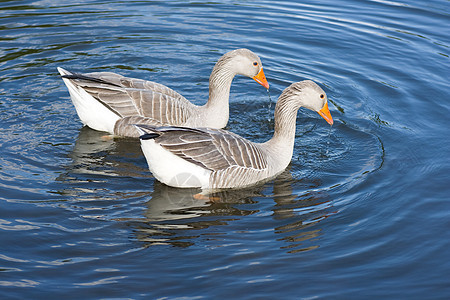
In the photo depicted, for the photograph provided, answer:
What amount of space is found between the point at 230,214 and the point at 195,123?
261 cm

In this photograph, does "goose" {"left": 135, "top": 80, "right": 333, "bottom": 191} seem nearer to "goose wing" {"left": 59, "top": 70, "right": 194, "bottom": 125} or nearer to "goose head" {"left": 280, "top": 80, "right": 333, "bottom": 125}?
"goose head" {"left": 280, "top": 80, "right": 333, "bottom": 125}

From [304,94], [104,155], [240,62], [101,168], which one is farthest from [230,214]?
[240,62]

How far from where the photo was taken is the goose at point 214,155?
25.1 ft

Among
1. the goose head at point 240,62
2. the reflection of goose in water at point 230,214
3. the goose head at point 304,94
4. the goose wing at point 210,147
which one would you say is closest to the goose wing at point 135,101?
the goose head at point 240,62

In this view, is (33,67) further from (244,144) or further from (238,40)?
(244,144)

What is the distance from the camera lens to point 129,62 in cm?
1190

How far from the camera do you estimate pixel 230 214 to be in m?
7.28

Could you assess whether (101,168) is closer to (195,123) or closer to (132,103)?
(132,103)

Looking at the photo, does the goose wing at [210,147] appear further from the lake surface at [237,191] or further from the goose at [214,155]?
the lake surface at [237,191]

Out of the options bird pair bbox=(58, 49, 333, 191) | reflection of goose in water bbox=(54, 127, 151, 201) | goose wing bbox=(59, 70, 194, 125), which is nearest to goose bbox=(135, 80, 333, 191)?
bird pair bbox=(58, 49, 333, 191)

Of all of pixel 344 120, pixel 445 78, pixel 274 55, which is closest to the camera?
pixel 344 120

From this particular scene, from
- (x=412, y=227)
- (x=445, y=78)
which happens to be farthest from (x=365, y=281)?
(x=445, y=78)

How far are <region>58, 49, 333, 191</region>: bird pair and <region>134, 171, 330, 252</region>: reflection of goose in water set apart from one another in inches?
9.8

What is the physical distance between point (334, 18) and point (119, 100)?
23.0ft
